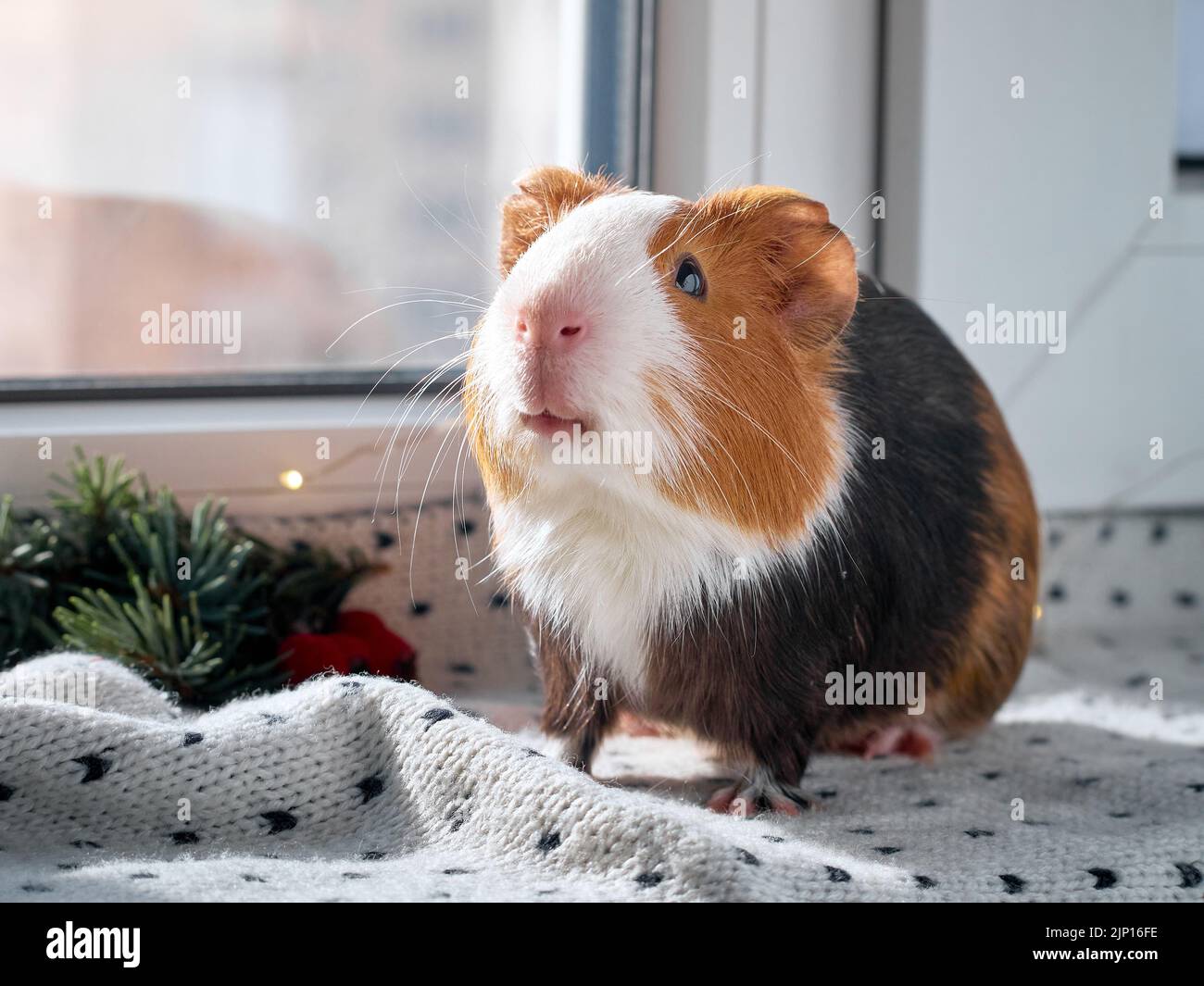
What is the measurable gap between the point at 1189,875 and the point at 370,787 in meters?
0.58

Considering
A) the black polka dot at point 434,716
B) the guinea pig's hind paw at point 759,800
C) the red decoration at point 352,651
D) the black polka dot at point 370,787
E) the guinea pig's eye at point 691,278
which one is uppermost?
the guinea pig's eye at point 691,278

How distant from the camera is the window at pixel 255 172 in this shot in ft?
4.79

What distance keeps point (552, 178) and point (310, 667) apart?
497 millimetres

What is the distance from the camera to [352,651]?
1193 millimetres

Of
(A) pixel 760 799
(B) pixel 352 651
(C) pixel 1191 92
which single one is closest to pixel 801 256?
(A) pixel 760 799

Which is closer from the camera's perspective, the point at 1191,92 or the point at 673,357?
the point at 673,357

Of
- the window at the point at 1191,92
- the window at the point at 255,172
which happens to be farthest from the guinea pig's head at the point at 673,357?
the window at the point at 1191,92

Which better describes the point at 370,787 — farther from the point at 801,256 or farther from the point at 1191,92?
the point at 1191,92

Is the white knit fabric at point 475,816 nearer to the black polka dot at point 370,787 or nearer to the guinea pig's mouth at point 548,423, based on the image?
the black polka dot at point 370,787

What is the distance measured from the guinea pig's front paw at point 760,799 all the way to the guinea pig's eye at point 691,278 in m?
0.38

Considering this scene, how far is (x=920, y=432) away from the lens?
1.11 metres
